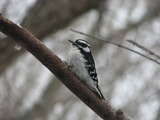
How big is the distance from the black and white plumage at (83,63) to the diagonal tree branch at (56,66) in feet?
1.40

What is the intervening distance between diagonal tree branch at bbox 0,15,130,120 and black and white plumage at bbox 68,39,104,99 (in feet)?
1.40

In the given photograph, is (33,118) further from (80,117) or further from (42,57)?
(42,57)

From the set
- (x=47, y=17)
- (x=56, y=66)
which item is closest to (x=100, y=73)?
(x=47, y=17)

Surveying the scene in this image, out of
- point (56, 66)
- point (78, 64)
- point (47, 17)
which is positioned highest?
point (47, 17)

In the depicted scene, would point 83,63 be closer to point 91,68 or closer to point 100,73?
point 91,68

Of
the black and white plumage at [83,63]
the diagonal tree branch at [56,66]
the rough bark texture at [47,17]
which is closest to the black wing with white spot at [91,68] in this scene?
the black and white plumage at [83,63]

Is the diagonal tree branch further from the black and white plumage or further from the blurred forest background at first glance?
the blurred forest background

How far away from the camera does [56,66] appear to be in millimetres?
3711

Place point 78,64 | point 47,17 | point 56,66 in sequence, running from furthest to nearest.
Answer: point 47,17 < point 78,64 < point 56,66

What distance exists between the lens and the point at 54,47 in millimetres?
11688

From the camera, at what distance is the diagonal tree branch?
352 cm

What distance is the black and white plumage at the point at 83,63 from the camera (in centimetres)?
454

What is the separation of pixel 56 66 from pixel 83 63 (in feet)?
3.86

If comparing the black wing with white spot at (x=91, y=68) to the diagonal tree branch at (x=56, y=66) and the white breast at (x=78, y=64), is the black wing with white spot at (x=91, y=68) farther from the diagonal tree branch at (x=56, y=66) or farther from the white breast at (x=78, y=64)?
the diagonal tree branch at (x=56, y=66)
